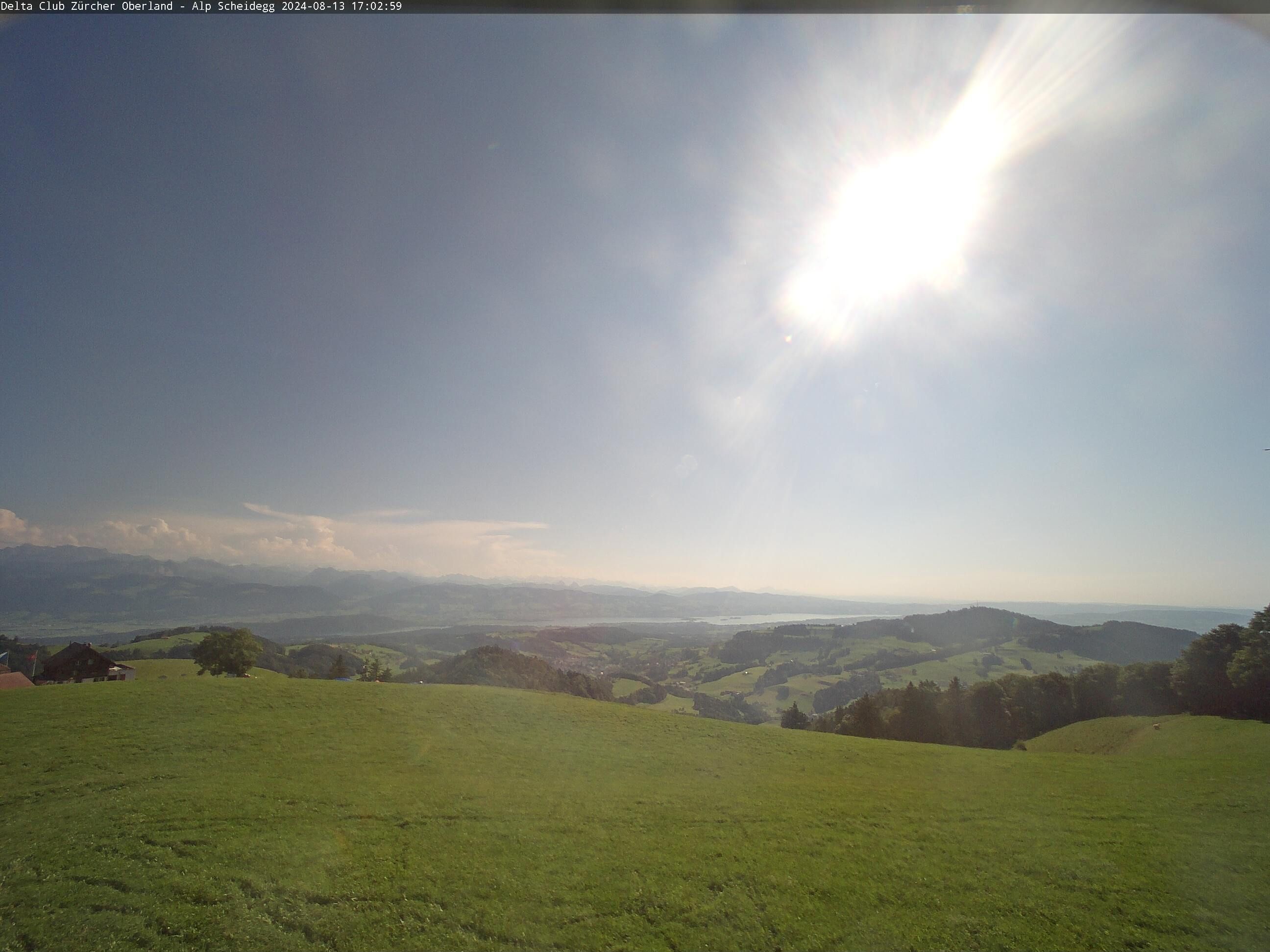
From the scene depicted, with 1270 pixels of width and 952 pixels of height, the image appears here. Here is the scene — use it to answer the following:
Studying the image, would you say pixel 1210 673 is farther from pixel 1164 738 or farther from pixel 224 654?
pixel 224 654

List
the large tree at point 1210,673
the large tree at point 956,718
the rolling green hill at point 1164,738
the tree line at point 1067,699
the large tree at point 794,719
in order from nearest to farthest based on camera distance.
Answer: the rolling green hill at point 1164,738 < the large tree at point 1210,673 < the tree line at point 1067,699 < the large tree at point 956,718 < the large tree at point 794,719

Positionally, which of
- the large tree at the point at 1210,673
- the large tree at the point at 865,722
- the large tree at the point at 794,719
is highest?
the large tree at the point at 1210,673

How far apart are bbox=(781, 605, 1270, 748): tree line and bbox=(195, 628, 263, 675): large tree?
76.1m

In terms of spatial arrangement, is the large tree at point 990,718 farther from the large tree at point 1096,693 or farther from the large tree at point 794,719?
the large tree at point 794,719

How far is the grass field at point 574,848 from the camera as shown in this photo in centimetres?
1000

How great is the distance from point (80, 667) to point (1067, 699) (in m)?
115

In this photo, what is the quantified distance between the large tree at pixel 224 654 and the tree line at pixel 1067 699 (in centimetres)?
7607

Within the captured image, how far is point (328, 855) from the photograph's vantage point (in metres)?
12.1

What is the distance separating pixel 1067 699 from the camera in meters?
56.3

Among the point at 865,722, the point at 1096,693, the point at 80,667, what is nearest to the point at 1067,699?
the point at 1096,693

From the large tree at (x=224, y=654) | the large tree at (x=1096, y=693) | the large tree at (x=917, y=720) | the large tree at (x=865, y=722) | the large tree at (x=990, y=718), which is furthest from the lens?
the large tree at (x=917, y=720)

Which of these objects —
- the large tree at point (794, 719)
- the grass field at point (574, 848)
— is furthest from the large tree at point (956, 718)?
the grass field at point (574, 848)

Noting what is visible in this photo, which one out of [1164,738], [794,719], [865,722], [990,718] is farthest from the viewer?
[794,719]

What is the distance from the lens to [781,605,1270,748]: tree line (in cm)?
4325
